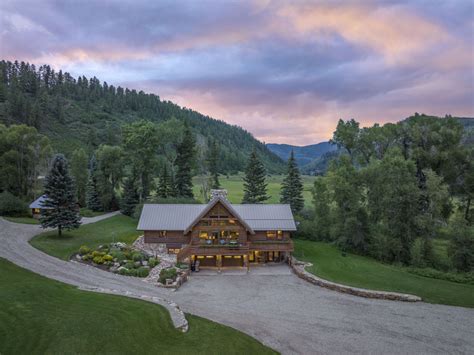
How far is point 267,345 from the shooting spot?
59.1ft

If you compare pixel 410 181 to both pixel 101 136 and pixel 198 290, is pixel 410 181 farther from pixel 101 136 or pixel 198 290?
pixel 101 136

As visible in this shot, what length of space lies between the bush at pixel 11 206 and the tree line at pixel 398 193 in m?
38.9

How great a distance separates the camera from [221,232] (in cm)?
3738

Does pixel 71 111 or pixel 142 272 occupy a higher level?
pixel 71 111

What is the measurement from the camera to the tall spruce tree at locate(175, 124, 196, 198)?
55250 millimetres

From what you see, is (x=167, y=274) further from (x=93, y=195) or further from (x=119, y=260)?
(x=93, y=195)

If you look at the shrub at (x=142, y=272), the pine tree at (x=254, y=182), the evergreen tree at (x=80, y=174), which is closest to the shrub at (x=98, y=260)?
the shrub at (x=142, y=272)

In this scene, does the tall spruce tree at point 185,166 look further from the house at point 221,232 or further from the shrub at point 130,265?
the shrub at point 130,265

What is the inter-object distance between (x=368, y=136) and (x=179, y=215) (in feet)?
87.0

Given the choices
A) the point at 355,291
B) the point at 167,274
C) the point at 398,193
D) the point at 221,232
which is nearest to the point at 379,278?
the point at 355,291

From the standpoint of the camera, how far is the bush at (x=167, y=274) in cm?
2905

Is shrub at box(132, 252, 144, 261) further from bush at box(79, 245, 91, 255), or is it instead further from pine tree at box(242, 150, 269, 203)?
pine tree at box(242, 150, 269, 203)

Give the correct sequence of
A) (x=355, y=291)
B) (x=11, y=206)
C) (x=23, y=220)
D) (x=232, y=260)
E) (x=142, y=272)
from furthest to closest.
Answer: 1. (x=11, y=206)
2. (x=23, y=220)
3. (x=232, y=260)
4. (x=142, y=272)
5. (x=355, y=291)

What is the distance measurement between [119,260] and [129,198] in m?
22.8
